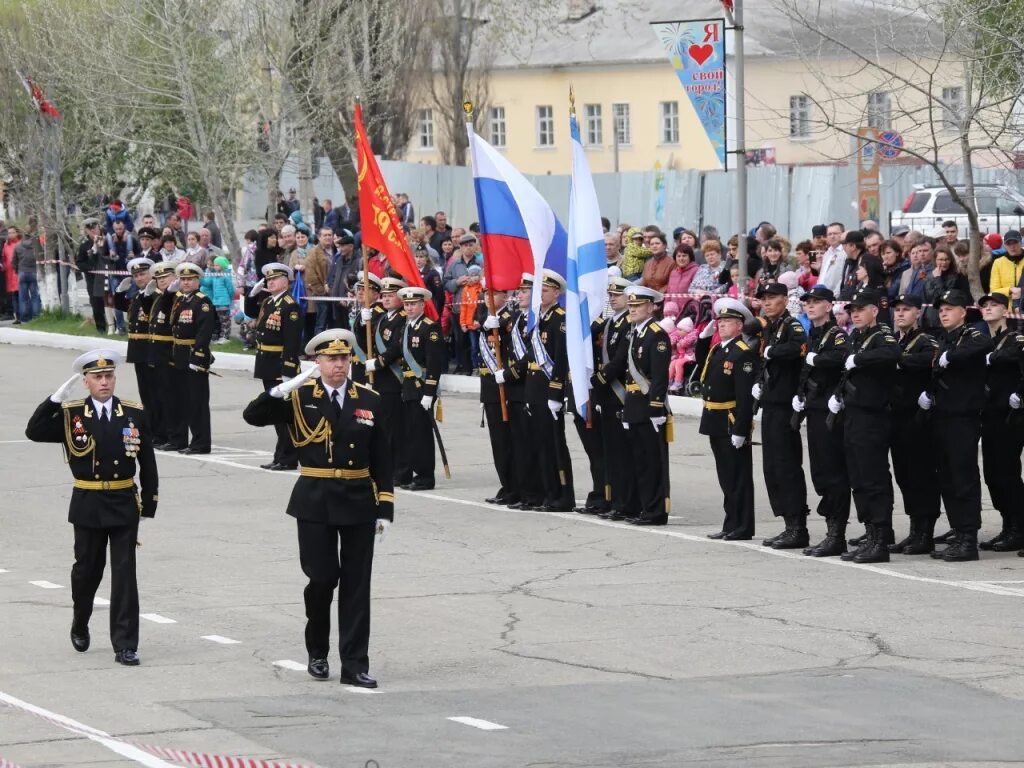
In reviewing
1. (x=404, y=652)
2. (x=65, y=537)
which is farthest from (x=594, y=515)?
(x=404, y=652)

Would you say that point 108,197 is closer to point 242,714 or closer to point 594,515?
point 594,515

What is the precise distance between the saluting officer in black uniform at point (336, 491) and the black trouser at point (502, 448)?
21.7ft

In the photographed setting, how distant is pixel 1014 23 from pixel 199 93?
55.5ft

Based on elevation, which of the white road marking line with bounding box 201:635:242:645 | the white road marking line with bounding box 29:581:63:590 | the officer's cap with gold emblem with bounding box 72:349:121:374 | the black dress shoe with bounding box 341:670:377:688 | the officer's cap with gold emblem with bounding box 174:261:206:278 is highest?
the officer's cap with gold emblem with bounding box 174:261:206:278

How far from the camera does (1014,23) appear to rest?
18.5 meters

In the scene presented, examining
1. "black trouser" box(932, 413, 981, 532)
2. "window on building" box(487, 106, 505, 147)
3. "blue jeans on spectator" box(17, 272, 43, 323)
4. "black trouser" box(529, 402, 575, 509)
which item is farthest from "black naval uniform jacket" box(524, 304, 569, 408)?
"window on building" box(487, 106, 505, 147)

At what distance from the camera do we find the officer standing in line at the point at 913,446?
1420 cm

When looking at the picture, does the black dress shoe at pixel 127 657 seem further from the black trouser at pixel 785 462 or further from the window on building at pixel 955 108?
the window on building at pixel 955 108

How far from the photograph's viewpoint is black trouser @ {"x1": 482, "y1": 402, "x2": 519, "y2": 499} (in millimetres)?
17250

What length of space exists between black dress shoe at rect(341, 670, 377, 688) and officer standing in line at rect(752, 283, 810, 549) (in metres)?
5.17

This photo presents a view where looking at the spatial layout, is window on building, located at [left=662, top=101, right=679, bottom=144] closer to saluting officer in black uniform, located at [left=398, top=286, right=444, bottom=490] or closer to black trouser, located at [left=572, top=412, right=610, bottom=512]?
saluting officer in black uniform, located at [left=398, top=286, right=444, bottom=490]

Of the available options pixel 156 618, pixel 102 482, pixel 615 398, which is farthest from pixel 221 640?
pixel 615 398

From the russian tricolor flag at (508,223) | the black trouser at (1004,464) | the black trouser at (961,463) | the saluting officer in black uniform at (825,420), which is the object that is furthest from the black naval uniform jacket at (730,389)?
the russian tricolor flag at (508,223)

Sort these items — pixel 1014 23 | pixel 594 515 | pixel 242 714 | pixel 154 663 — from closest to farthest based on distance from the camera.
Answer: pixel 242 714 < pixel 154 663 < pixel 594 515 < pixel 1014 23
